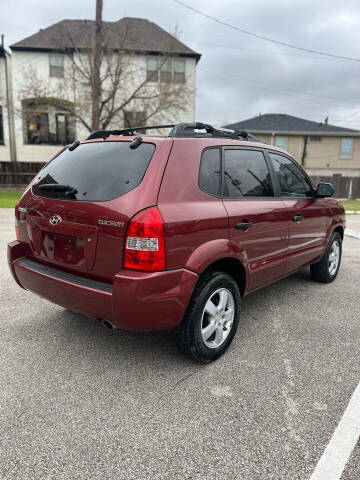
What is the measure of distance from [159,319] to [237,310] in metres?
0.89

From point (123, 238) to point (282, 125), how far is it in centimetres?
3255

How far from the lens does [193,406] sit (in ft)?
7.70

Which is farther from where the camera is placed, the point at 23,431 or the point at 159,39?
the point at 159,39

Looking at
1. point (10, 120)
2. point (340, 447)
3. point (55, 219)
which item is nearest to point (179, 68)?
point (10, 120)

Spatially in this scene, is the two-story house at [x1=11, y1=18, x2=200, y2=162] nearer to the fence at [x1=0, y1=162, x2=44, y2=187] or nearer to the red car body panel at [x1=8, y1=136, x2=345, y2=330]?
the fence at [x1=0, y1=162, x2=44, y2=187]

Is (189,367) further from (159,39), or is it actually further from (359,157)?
(359,157)

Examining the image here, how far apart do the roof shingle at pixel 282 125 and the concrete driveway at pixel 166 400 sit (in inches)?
1165

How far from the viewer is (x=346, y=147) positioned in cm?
3180

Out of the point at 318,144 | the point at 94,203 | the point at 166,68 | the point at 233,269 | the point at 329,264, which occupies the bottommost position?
the point at 329,264

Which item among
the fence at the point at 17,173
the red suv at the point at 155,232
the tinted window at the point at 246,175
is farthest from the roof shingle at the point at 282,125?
the red suv at the point at 155,232

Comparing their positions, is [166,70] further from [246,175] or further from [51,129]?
[246,175]

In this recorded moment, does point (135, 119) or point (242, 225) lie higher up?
point (135, 119)

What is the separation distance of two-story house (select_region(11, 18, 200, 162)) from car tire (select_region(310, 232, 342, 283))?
50.5 ft

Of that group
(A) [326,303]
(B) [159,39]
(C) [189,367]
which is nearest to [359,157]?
(B) [159,39]
